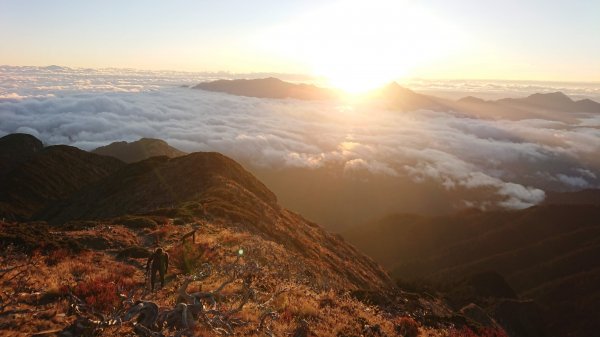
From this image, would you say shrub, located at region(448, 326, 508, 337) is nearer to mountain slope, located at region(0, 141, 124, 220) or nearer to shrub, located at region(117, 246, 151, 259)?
shrub, located at region(117, 246, 151, 259)

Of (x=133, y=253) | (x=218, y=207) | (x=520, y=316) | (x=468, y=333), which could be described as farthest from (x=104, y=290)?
(x=520, y=316)

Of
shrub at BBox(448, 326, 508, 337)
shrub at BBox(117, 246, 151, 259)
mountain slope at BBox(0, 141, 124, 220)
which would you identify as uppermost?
shrub at BBox(117, 246, 151, 259)

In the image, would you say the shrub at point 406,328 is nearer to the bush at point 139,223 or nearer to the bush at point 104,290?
the bush at point 104,290

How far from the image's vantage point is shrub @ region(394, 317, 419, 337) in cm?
1718

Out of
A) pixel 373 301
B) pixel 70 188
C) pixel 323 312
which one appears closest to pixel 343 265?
pixel 373 301

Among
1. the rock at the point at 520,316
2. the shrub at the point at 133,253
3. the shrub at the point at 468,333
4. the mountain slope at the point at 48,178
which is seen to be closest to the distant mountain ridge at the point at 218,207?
the mountain slope at the point at 48,178

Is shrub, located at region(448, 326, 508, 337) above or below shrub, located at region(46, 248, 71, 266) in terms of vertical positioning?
below

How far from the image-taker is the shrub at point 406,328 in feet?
56.4

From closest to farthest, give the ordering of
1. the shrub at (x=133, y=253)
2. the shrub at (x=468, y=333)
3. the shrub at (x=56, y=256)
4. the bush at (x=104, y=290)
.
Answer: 1. the bush at (x=104, y=290)
2. the shrub at (x=56, y=256)
3. the shrub at (x=468, y=333)
4. the shrub at (x=133, y=253)

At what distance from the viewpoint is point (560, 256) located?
185875mm

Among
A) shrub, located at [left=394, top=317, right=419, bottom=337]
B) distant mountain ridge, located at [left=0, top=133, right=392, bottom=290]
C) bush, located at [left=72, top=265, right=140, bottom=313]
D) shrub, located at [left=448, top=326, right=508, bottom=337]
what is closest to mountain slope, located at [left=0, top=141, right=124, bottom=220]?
distant mountain ridge, located at [left=0, top=133, right=392, bottom=290]

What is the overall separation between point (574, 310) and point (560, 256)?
54767 mm

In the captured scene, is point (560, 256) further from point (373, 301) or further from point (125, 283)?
point (125, 283)

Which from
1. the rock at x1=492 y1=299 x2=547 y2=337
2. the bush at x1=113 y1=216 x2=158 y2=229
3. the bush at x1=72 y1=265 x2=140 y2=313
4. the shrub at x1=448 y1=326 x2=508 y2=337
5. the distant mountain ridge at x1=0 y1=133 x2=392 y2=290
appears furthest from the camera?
the rock at x1=492 y1=299 x2=547 y2=337
